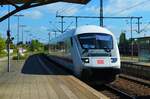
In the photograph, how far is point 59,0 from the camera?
13.0 m

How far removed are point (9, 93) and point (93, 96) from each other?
3.02 metres

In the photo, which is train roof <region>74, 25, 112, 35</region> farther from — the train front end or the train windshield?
the train windshield

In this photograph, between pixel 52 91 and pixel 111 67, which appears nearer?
pixel 52 91

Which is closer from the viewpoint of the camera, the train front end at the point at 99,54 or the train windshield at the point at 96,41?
the train front end at the point at 99,54

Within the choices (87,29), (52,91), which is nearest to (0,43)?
(87,29)

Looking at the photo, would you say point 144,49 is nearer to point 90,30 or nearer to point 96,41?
point 90,30

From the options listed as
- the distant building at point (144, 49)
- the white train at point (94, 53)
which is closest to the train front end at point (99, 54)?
the white train at point (94, 53)

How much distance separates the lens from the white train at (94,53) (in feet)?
66.3

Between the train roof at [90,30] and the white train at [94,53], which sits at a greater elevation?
the train roof at [90,30]

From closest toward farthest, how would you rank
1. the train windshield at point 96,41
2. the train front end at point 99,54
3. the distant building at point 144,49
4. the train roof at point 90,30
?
the train front end at point 99,54
the train windshield at point 96,41
the train roof at point 90,30
the distant building at point 144,49

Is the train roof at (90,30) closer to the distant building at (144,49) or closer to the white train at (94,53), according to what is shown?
the white train at (94,53)

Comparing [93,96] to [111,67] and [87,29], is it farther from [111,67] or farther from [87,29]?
[87,29]

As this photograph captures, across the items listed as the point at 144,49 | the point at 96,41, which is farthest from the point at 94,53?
the point at 144,49

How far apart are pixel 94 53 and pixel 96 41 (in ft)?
3.10
